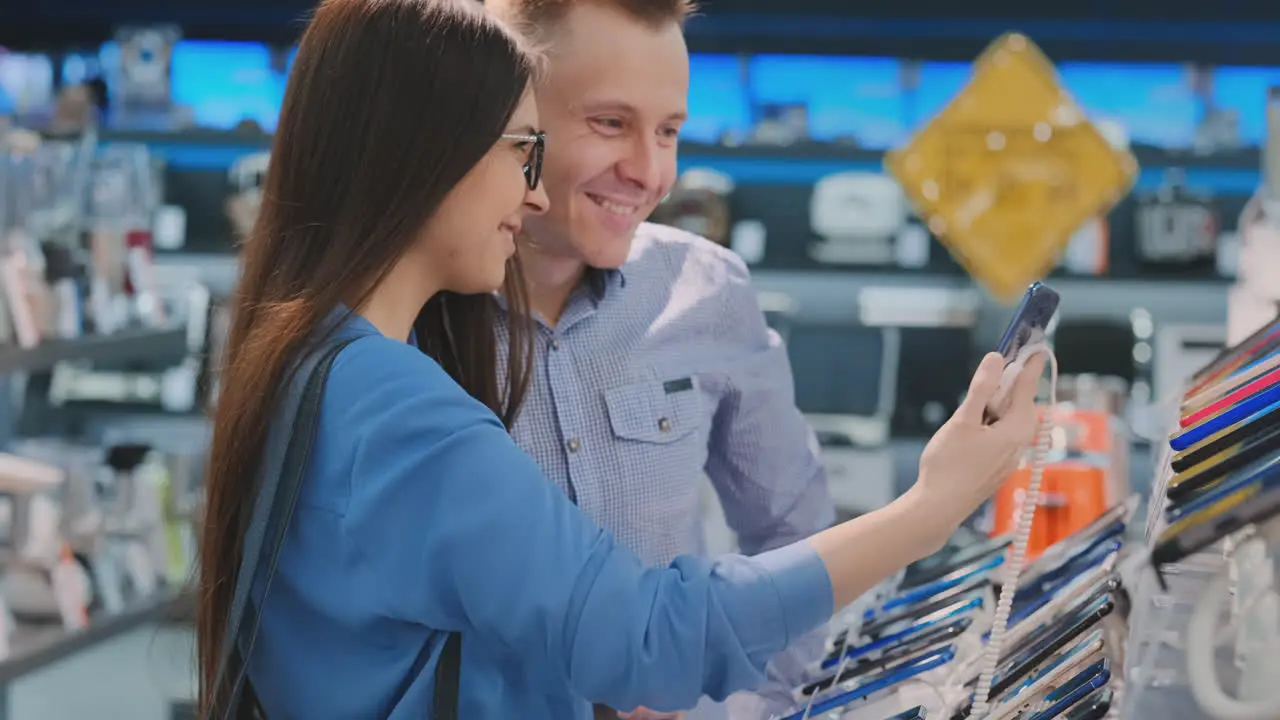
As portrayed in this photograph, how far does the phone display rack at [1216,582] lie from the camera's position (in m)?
0.96

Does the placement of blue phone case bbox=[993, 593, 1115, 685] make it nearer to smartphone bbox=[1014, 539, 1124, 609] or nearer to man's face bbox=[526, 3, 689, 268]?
smartphone bbox=[1014, 539, 1124, 609]

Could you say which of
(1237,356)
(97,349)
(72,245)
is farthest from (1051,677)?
(72,245)

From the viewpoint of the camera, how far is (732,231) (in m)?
6.04

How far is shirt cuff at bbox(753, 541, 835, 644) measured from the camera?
1.28 metres

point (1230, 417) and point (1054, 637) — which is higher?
point (1230, 417)

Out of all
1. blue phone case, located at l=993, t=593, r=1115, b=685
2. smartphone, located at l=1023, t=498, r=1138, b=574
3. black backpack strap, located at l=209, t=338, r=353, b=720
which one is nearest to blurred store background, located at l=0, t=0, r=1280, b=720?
smartphone, located at l=1023, t=498, r=1138, b=574

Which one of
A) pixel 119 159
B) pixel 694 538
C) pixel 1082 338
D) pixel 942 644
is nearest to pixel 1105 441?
pixel 694 538

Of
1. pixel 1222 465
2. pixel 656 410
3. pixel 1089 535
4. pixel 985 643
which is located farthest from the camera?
pixel 656 410

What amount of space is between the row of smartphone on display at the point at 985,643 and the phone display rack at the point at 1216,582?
1.7 inches

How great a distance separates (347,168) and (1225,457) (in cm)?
73

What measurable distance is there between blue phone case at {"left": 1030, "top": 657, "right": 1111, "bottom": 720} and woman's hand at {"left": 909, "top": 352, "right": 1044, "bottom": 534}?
15cm

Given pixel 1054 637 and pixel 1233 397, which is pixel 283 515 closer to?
pixel 1054 637

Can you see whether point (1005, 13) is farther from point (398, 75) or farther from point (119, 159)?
point (398, 75)

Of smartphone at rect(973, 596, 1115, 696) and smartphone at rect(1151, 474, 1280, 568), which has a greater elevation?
smartphone at rect(1151, 474, 1280, 568)
